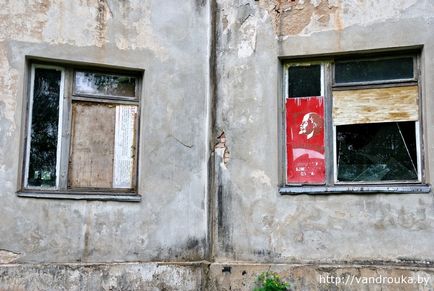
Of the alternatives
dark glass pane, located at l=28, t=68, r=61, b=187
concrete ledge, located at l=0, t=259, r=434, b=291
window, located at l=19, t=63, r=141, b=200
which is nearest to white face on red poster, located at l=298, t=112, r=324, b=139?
concrete ledge, located at l=0, t=259, r=434, b=291

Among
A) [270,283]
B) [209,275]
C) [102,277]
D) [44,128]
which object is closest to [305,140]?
[270,283]

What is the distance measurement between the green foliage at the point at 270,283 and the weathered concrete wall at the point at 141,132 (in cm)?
82

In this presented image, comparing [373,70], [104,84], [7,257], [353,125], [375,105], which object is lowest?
[7,257]

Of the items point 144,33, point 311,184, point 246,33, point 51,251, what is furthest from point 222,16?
point 51,251

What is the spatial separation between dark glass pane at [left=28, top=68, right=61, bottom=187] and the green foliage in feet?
8.65

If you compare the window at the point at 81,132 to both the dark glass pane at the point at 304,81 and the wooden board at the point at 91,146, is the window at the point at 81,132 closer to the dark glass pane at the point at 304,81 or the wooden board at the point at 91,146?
the wooden board at the point at 91,146

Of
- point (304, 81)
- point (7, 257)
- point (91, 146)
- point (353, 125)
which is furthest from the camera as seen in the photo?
point (304, 81)

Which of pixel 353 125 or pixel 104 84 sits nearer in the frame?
pixel 353 125

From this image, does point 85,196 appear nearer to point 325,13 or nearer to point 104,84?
point 104,84

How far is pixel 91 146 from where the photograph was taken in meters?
7.14

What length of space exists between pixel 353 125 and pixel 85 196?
3241 millimetres

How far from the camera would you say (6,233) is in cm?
645

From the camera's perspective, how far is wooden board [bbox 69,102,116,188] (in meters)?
7.06

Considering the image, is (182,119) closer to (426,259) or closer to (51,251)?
(51,251)
